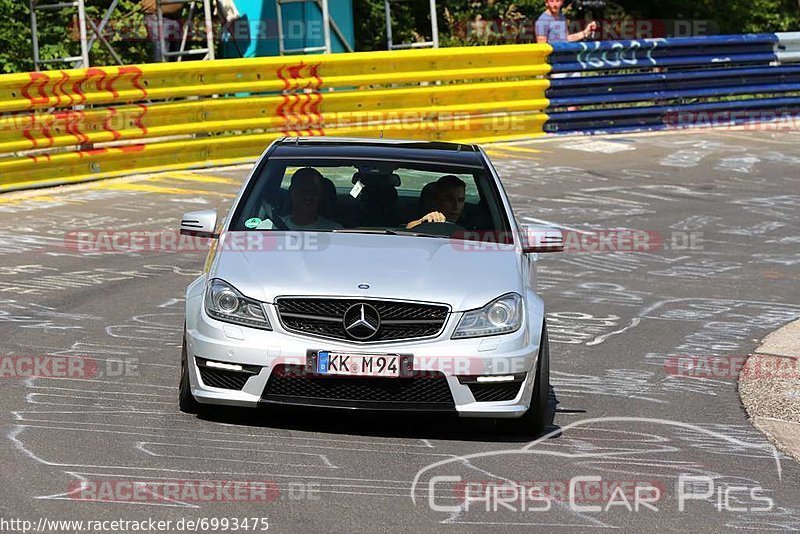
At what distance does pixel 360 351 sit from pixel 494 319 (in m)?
0.72

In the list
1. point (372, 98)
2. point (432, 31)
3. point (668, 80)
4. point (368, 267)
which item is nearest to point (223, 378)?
point (368, 267)

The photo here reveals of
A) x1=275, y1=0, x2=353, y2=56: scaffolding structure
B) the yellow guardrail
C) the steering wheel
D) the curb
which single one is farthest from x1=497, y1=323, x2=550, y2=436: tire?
x1=275, y1=0, x2=353, y2=56: scaffolding structure

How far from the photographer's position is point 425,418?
7.84 metres

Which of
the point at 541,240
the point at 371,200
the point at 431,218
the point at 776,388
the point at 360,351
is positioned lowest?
the point at 776,388

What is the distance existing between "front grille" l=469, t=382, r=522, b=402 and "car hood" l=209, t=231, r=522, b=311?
1.29 ft

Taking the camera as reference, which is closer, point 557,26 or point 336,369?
point 336,369

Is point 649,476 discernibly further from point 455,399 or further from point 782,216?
point 782,216

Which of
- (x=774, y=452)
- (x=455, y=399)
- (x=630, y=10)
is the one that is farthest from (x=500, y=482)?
(x=630, y=10)

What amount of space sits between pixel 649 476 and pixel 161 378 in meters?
3.01

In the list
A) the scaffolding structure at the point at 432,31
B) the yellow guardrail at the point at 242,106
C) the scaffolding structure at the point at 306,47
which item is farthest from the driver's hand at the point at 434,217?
the scaffolding structure at the point at 306,47

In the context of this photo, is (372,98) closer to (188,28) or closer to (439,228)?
(188,28)

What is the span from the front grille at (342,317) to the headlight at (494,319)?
0.13m

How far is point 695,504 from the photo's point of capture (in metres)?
6.44

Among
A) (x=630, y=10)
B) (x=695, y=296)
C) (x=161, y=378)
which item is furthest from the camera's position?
(x=630, y=10)
